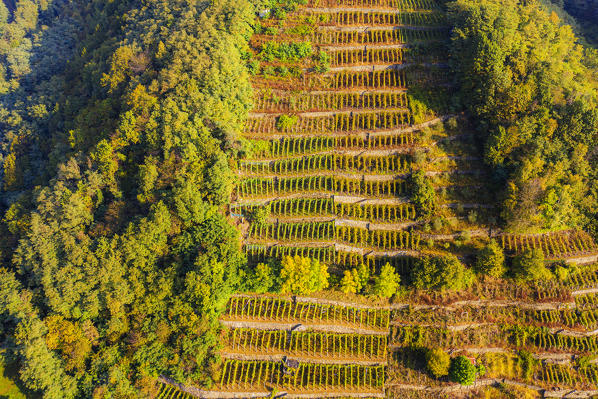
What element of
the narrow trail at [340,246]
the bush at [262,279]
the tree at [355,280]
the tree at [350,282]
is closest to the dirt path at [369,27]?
the narrow trail at [340,246]

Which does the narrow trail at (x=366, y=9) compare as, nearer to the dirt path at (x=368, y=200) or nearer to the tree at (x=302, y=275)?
the dirt path at (x=368, y=200)

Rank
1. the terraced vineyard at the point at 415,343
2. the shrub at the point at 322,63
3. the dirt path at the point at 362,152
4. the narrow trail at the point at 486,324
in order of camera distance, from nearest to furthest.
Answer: the terraced vineyard at the point at 415,343
the narrow trail at the point at 486,324
the dirt path at the point at 362,152
the shrub at the point at 322,63

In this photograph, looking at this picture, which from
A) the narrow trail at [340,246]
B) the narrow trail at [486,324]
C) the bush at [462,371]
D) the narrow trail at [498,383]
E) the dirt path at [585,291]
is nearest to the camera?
the bush at [462,371]

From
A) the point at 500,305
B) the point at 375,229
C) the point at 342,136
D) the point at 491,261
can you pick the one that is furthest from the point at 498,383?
the point at 342,136

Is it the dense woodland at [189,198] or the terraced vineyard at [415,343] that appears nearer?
the terraced vineyard at [415,343]

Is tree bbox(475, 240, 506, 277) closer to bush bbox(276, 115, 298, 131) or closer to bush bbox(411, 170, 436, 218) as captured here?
bush bbox(411, 170, 436, 218)

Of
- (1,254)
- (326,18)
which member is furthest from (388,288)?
(1,254)

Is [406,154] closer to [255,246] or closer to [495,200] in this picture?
[495,200]
